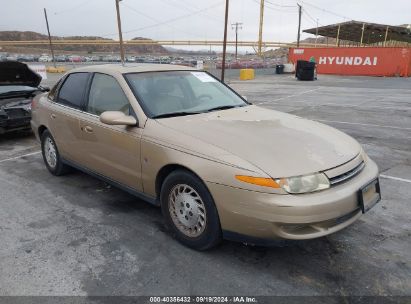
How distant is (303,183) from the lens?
2.71 metres

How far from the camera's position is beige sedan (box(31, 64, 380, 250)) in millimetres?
2719

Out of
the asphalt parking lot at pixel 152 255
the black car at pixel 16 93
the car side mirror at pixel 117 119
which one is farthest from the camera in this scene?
the black car at pixel 16 93

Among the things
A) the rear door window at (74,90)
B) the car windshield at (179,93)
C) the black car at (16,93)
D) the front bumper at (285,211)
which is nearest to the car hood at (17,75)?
the black car at (16,93)

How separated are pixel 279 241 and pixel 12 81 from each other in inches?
308

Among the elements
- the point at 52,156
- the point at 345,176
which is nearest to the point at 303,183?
the point at 345,176

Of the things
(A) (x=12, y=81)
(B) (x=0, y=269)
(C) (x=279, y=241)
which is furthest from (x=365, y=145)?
(A) (x=12, y=81)

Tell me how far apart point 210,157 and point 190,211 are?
56 cm

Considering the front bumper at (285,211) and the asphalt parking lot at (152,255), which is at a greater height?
the front bumper at (285,211)

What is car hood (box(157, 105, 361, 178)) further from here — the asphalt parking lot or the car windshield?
the asphalt parking lot

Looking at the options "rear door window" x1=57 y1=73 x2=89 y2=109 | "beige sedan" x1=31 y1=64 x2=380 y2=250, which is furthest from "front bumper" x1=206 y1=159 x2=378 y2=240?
"rear door window" x1=57 y1=73 x2=89 y2=109

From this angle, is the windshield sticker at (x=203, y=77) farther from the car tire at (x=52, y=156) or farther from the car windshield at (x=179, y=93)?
the car tire at (x=52, y=156)

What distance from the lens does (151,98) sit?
12.4ft

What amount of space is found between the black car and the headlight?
6.66 meters

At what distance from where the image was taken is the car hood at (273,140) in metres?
2.81
